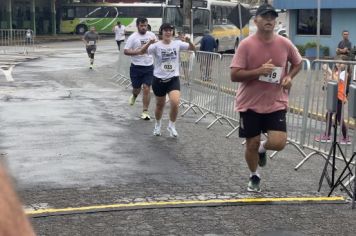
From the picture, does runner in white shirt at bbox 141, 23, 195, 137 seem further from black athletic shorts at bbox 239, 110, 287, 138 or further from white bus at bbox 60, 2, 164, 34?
white bus at bbox 60, 2, 164, 34

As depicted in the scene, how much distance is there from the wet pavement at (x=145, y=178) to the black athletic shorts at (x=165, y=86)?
0.70m

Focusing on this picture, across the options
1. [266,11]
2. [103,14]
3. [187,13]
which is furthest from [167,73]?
[103,14]

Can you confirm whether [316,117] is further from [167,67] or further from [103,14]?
[103,14]

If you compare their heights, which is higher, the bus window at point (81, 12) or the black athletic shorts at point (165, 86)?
the bus window at point (81, 12)

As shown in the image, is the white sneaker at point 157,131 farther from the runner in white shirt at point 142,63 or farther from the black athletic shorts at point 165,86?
the runner in white shirt at point 142,63

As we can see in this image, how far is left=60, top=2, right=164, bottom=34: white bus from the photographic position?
55.2m

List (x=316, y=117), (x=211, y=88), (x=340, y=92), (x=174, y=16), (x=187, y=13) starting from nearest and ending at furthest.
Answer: (x=340, y=92), (x=316, y=117), (x=211, y=88), (x=187, y=13), (x=174, y=16)

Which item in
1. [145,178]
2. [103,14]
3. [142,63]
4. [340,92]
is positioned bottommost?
[145,178]

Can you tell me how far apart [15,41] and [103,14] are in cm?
2128

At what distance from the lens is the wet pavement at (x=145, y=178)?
4941mm

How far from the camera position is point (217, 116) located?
11.0 m

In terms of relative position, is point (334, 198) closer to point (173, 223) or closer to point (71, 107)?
point (173, 223)

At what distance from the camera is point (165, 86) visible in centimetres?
937

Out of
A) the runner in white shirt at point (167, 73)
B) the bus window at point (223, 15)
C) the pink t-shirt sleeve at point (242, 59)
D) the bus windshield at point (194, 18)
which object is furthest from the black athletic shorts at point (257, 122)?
the bus window at point (223, 15)
